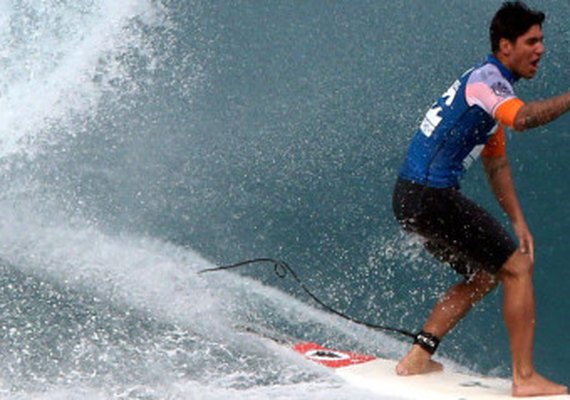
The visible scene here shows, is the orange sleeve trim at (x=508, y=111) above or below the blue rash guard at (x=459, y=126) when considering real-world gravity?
below

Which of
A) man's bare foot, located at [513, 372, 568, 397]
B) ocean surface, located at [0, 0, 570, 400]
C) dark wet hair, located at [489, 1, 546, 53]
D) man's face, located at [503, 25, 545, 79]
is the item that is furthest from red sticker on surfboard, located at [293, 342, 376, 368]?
dark wet hair, located at [489, 1, 546, 53]

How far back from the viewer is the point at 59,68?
30.4 feet

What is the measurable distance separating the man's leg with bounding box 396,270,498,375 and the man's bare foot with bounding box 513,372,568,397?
0.50 meters

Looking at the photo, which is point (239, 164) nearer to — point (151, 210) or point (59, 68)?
point (151, 210)

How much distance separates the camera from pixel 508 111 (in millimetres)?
5395

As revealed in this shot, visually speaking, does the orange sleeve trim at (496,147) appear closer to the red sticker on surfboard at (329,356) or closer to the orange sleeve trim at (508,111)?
the orange sleeve trim at (508,111)

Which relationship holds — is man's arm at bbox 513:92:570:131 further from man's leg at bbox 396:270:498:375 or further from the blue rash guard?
man's leg at bbox 396:270:498:375

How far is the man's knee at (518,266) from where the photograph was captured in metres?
5.58

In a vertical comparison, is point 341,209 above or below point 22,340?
above

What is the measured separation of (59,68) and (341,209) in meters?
2.32

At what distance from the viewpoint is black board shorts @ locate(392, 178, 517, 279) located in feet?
18.5

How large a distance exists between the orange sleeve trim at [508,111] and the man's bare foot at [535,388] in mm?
1063

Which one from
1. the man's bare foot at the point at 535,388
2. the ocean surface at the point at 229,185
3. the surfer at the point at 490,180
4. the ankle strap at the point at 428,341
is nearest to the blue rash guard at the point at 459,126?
the surfer at the point at 490,180

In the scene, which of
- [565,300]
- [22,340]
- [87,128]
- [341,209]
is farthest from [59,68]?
[565,300]
